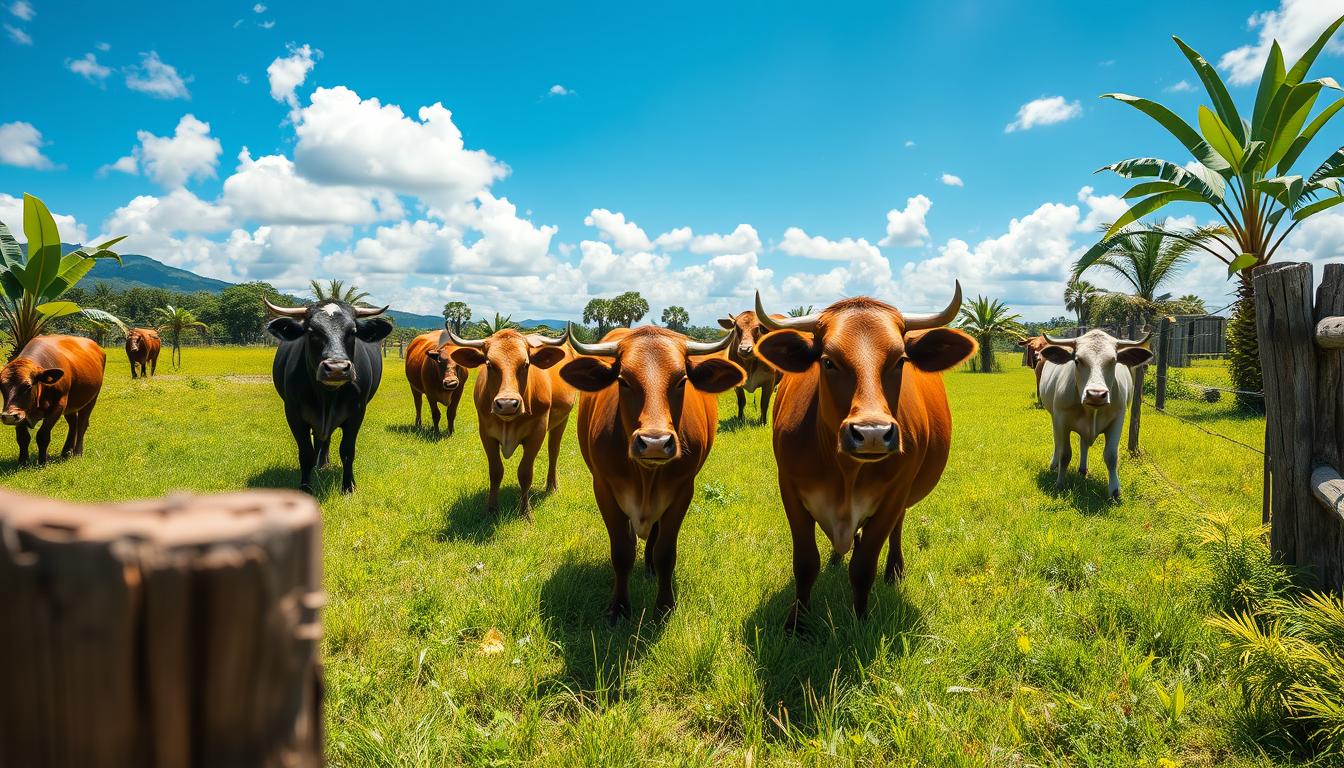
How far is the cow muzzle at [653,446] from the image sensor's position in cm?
379

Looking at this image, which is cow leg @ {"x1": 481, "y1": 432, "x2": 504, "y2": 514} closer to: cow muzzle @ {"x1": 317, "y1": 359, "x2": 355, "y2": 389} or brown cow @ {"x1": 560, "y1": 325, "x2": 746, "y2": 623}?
cow muzzle @ {"x1": 317, "y1": 359, "x2": 355, "y2": 389}

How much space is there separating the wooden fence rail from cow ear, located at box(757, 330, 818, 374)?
8.71 feet

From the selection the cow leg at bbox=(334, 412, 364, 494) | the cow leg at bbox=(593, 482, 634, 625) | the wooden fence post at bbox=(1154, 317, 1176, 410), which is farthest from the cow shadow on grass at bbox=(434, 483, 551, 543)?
the wooden fence post at bbox=(1154, 317, 1176, 410)

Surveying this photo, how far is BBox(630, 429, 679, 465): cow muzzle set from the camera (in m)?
3.79

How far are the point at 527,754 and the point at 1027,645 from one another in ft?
9.54

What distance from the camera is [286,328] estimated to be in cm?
780

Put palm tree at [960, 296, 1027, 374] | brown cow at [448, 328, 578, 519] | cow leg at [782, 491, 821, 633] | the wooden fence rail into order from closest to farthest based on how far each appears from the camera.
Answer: the wooden fence rail, cow leg at [782, 491, 821, 633], brown cow at [448, 328, 578, 519], palm tree at [960, 296, 1027, 374]

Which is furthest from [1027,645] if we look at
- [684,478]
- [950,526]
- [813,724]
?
[950,526]

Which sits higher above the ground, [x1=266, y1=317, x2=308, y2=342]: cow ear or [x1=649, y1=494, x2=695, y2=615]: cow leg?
[x1=266, y1=317, x2=308, y2=342]: cow ear

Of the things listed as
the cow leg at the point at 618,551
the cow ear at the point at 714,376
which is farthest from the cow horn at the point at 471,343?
the cow ear at the point at 714,376

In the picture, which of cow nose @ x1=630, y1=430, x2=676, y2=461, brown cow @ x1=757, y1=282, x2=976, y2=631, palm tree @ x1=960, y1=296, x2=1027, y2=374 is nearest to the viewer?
brown cow @ x1=757, y1=282, x2=976, y2=631

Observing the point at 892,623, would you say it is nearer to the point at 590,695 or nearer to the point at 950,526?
the point at 590,695

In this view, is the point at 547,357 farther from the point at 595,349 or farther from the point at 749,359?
the point at 749,359

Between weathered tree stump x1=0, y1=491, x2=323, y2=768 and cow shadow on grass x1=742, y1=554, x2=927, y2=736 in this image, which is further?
cow shadow on grass x1=742, y1=554, x2=927, y2=736
